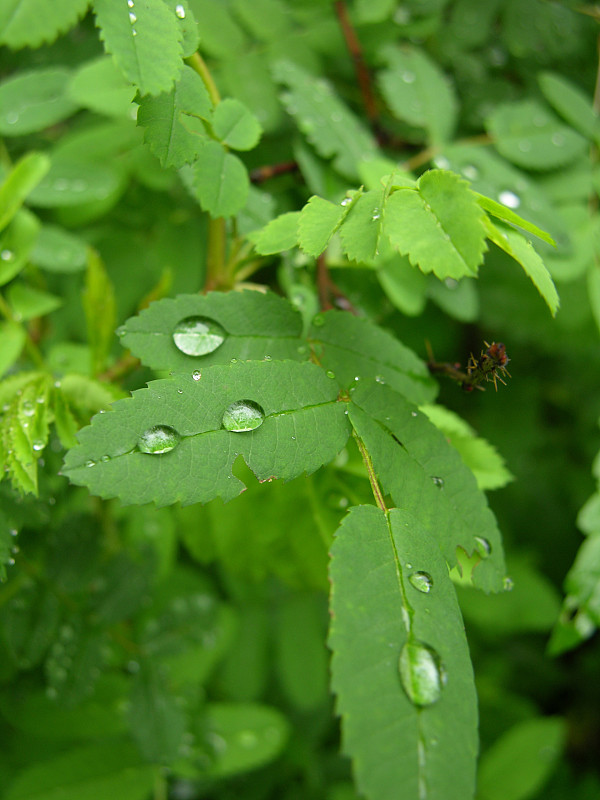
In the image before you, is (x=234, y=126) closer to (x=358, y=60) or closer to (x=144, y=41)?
(x=144, y=41)

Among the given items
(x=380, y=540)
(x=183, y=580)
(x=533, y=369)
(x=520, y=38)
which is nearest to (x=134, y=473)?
(x=380, y=540)

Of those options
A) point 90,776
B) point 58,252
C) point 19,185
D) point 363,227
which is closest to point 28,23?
point 19,185

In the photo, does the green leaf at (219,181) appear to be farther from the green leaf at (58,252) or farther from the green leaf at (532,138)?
the green leaf at (532,138)

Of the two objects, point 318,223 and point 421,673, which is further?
point 318,223

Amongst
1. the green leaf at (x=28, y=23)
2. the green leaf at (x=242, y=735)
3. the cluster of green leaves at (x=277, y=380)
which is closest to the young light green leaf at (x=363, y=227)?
the cluster of green leaves at (x=277, y=380)

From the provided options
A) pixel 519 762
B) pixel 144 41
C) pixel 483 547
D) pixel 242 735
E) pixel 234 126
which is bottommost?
pixel 519 762

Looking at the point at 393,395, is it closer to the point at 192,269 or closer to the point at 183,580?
the point at 192,269

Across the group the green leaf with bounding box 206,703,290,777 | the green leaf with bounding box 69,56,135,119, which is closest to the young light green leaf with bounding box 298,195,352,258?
the green leaf with bounding box 69,56,135,119
